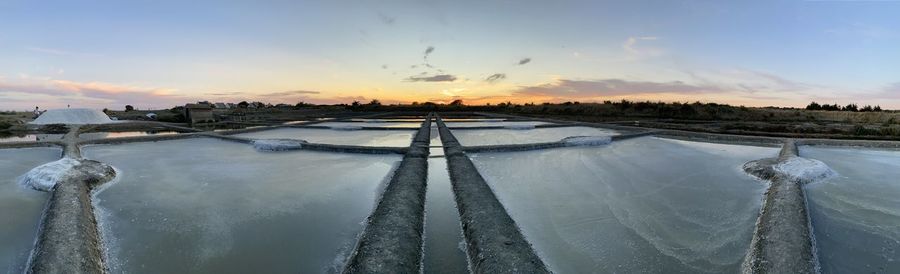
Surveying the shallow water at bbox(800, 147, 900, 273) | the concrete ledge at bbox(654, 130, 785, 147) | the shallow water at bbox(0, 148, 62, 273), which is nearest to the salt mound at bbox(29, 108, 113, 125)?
the shallow water at bbox(0, 148, 62, 273)

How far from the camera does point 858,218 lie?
13.8 ft

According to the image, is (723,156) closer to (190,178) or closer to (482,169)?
(482,169)

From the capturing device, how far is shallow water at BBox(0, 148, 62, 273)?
131 inches

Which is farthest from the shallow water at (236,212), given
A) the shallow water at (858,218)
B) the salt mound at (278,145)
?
the shallow water at (858,218)

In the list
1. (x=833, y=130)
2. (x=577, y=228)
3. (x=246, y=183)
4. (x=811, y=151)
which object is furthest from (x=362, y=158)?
(x=833, y=130)

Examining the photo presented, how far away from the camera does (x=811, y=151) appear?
9047 millimetres

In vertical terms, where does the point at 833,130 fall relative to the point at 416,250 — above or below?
above

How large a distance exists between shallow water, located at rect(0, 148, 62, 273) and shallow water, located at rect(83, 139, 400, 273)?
0.54m

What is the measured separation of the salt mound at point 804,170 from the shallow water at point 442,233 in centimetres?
512

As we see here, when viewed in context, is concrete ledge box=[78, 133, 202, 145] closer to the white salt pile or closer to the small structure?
the white salt pile

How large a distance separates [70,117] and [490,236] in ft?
82.5

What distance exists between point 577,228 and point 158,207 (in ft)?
15.7

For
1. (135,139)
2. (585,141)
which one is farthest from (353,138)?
(585,141)

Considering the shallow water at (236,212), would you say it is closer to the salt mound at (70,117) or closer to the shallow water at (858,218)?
the shallow water at (858,218)
